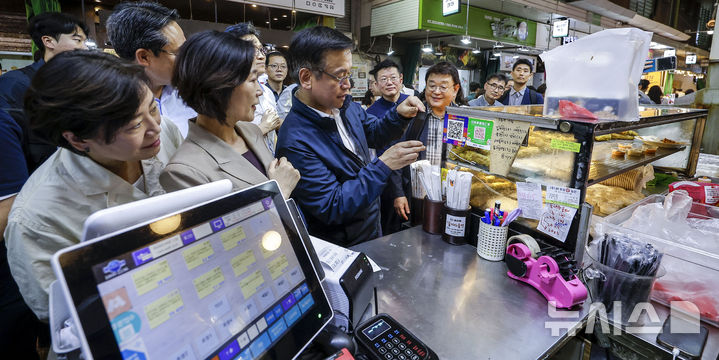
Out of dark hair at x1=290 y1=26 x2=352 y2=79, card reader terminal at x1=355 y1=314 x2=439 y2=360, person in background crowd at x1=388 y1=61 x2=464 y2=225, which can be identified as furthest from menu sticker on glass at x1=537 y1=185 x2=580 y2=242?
person in background crowd at x1=388 y1=61 x2=464 y2=225

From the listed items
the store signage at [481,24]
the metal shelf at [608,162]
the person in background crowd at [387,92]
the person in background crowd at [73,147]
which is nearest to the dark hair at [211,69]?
the person in background crowd at [73,147]

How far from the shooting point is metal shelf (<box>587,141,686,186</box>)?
1.57 metres

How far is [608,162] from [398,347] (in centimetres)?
168

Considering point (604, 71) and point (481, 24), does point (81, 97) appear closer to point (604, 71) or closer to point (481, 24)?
point (604, 71)

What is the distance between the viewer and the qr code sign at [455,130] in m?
1.79

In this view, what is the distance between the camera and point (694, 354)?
100 cm

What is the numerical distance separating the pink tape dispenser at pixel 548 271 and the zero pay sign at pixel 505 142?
0.32 m

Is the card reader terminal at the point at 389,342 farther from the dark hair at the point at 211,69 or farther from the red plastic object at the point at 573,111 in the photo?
the red plastic object at the point at 573,111

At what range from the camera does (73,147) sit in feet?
3.23

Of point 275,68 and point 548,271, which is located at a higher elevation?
point 275,68

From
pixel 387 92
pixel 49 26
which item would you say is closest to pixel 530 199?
pixel 387 92

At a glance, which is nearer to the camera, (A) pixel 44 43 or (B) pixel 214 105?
(B) pixel 214 105

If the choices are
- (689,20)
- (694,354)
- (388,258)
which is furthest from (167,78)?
(689,20)

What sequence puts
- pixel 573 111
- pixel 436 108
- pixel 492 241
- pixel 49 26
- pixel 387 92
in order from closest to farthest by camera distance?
pixel 573 111
pixel 492 241
pixel 49 26
pixel 436 108
pixel 387 92
